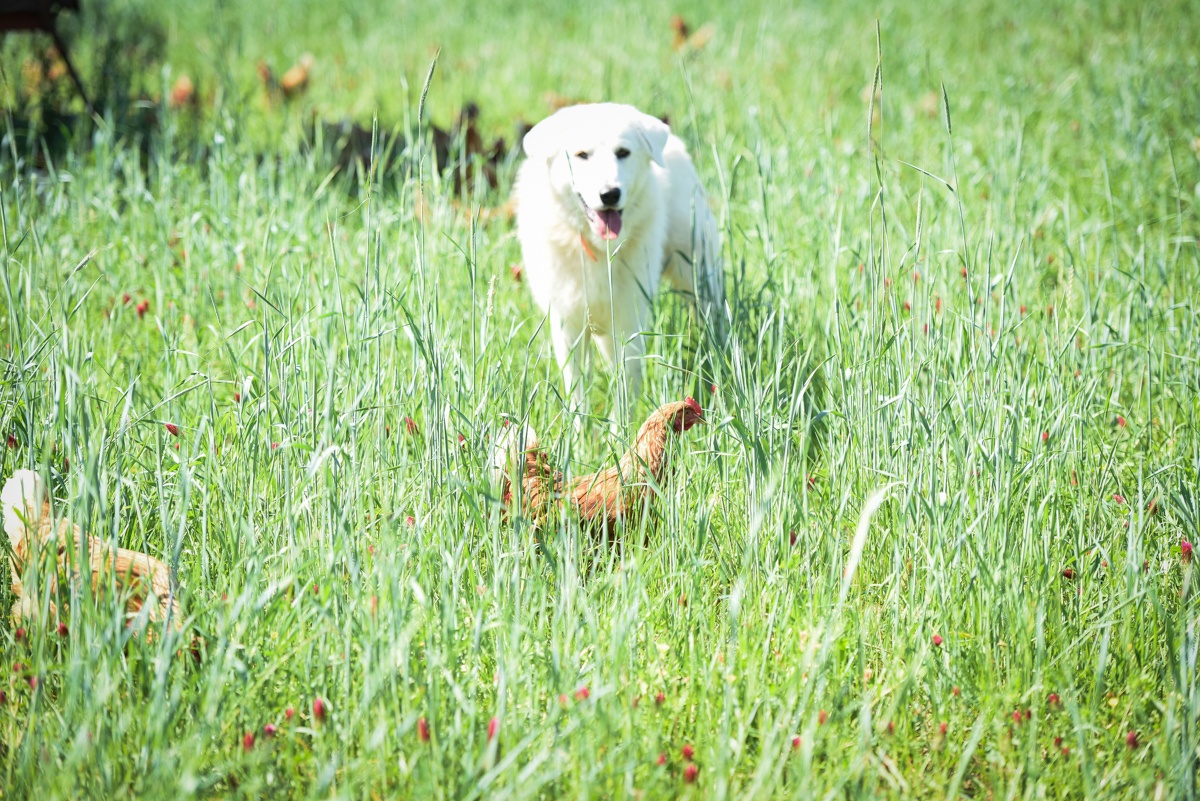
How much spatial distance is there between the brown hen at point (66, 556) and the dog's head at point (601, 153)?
152 cm

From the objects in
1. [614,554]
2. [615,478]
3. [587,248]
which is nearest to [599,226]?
[587,248]

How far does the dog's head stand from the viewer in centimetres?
267

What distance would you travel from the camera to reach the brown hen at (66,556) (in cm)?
150

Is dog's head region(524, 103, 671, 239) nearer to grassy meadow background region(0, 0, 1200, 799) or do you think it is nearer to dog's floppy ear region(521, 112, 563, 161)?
dog's floppy ear region(521, 112, 563, 161)

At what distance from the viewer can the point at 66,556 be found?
156 cm

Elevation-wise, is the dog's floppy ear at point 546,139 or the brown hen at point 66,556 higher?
the dog's floppy ear at point 546,139

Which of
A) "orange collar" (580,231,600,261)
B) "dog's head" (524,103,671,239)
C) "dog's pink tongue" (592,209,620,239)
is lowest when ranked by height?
"orange collar" (580,231,600,261)

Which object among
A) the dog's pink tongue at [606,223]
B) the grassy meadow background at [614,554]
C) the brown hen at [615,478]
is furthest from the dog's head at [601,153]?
the brown hen at [615,478]

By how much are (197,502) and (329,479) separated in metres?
0.37

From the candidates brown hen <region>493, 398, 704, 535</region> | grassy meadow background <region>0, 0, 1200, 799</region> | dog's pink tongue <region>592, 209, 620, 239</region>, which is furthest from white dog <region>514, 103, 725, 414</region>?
brown hen <region>493, 398, 704, 535</region>

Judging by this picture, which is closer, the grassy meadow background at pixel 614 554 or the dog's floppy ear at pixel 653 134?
the grassy meadow background at pixel 614 554

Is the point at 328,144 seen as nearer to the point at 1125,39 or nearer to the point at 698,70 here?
the point at 698,70

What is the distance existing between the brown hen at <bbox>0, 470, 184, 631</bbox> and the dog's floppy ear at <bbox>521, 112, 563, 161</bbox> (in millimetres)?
1646

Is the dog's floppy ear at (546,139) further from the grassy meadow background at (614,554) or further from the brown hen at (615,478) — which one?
the brown hen at (615,478)
